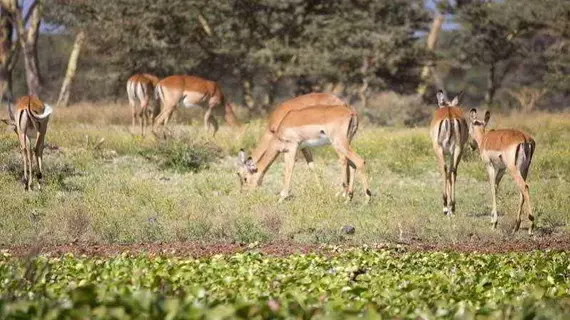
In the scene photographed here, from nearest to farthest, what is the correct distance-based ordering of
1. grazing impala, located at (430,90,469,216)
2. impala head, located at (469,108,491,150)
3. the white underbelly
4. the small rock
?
the small rock < grazing impala, located at (430,90,469,216) < impala head, located at (469,108,491,150) < the white underbelly

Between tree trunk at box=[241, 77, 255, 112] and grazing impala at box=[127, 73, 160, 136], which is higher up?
grazing impala at box=[127, 73, 160, 136]

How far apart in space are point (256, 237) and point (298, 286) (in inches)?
197

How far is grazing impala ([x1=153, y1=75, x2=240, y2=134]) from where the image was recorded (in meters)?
25.2

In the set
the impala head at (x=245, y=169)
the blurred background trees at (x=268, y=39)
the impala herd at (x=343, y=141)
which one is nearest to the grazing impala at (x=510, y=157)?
the impala herd at (x=343, y=141)

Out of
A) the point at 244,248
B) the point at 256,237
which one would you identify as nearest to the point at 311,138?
the point at 256,237

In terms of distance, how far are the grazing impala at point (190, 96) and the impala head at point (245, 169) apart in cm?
775

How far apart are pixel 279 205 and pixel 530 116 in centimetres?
1755

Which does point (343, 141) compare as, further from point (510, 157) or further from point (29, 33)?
point (29, 33)

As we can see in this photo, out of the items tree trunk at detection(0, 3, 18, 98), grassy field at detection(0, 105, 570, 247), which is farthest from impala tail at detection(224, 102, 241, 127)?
tree trunk at detection(0, 3, 18, 98)

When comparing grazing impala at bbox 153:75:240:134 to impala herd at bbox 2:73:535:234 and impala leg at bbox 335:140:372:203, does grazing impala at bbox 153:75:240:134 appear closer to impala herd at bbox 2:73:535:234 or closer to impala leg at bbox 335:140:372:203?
impala herd at bbox 2:73:535:234

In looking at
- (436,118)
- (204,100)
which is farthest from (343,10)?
(436,118)

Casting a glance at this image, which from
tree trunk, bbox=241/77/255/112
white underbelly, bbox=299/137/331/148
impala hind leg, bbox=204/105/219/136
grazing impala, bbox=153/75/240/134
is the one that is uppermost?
white underbelly, bbox=299/137/331/148

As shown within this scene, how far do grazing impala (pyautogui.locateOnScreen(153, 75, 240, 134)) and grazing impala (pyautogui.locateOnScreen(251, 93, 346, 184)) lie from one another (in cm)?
574

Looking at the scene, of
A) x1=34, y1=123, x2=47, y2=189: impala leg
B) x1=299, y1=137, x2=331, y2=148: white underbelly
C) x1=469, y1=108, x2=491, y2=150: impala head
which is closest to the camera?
x1=469, y1=108, x2=491, y2=150: impala head
